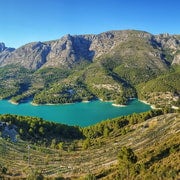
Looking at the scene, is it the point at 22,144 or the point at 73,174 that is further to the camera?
the point at 22,144

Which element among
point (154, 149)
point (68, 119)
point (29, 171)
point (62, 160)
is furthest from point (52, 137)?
point (68, 119)

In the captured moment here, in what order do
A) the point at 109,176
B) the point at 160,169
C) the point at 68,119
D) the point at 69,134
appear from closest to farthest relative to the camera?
the point at 160,169 < the point at 109,176 < the point at 69,134 < the point at 68,119

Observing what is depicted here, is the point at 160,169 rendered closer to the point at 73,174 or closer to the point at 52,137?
the point at 73,174

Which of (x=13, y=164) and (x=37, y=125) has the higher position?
(x=37, y=125)

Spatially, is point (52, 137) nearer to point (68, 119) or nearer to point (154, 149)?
point (154, 149)

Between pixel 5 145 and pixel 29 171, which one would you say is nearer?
pixel 29 171

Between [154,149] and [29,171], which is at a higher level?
[154,149]

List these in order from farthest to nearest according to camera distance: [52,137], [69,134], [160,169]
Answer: [69,134], [52,137], [160,169]

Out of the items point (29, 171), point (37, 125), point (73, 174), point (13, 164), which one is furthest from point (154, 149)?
point (37, 125)

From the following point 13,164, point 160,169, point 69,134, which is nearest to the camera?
point 160,169
